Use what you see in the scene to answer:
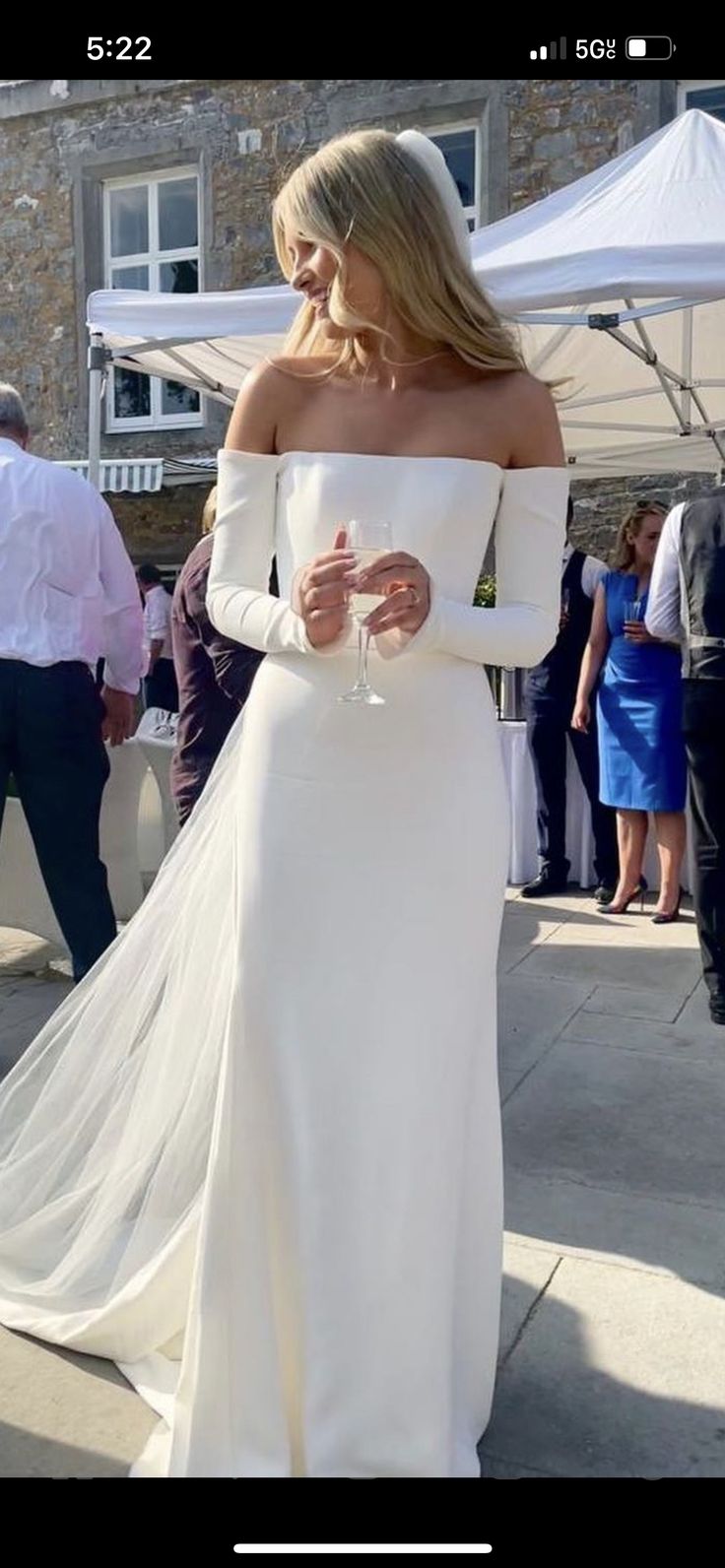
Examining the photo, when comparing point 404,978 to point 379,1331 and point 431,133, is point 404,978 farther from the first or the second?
point 431,133

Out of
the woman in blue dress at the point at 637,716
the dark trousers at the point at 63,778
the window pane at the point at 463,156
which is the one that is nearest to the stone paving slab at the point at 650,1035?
the woman in blue dress at the point at 637,716

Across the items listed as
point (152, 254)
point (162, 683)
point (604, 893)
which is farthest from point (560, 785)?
point (152, 254)

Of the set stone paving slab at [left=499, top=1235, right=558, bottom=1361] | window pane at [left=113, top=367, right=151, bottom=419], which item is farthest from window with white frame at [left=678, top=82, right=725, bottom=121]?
stone paving slab at [left=499, top=1235, right=558, bottom=1361]

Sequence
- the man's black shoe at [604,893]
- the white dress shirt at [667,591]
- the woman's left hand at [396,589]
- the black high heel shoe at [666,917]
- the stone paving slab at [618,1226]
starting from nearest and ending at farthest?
1. the woman's left hand at [396,589]
2. the stone paving slab at [618,1226]
3. the white dress shirt at [667,591]
4. the black high heel shoe at [666,917]
5. the man's black shoe at [604,893]

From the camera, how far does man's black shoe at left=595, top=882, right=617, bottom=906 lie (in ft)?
20.0

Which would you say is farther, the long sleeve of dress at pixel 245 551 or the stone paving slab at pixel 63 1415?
the stone paving slab at pixel 63 1415

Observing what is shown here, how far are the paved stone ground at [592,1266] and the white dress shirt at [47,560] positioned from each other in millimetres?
1340

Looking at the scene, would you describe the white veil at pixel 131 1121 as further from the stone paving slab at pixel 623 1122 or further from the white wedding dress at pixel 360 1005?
the stone paving slab at pixel 623 1122

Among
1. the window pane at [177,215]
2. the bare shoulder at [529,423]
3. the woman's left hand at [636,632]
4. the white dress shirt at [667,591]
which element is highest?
the window pane at [177,215]

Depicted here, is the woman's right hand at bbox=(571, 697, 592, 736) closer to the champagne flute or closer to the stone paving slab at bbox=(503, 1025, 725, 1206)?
the stone paving slab at bbox=(503, 1025, 725, 1206)

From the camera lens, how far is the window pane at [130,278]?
523 inches

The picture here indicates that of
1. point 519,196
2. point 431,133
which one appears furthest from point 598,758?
point 431,133

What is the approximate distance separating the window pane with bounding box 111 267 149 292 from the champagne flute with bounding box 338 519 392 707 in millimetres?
12802
